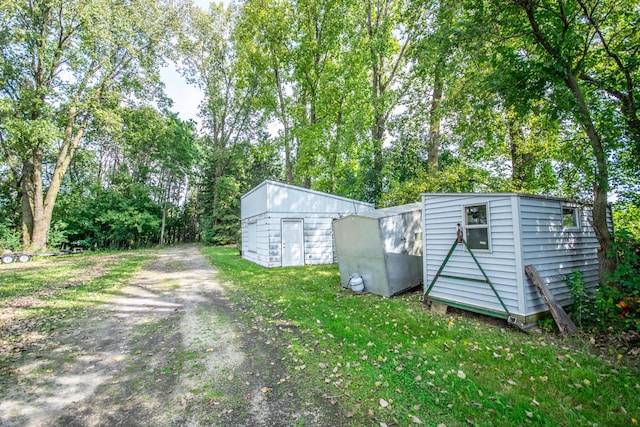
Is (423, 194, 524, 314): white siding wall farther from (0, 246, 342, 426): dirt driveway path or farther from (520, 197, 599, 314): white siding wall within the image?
(0, 246, 342, 426): dirt driveway path

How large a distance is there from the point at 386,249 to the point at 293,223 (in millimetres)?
6228

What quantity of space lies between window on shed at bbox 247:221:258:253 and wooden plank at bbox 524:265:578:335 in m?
11.6

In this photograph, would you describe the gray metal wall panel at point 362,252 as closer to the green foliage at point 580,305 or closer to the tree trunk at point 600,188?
the green foliage at point 580,305

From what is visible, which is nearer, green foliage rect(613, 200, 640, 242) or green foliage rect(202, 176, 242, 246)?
green foliage rect(613, 200, 640, 242)

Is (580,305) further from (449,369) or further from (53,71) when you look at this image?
(53,71)

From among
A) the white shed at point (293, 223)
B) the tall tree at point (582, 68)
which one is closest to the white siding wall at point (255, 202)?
the white shed at point (293, 223)

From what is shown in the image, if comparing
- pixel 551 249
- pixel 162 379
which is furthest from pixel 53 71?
pixel 551 249

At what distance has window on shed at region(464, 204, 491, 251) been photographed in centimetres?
554

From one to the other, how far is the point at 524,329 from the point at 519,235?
162 centimetres

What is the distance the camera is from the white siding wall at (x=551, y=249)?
510 centimetres

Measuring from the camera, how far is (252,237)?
15125mm

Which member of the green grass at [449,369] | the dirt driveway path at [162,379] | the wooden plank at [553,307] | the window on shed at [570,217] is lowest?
the green grass at [449,369]

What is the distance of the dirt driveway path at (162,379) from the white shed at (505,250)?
154 inches

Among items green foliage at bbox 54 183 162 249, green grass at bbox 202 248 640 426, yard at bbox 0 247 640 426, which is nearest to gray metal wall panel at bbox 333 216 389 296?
yard at bbox 0 247 640 426
